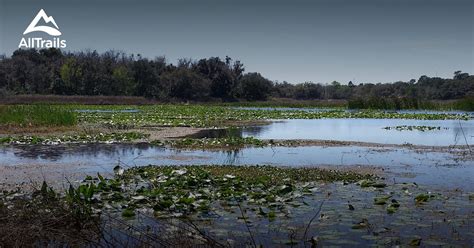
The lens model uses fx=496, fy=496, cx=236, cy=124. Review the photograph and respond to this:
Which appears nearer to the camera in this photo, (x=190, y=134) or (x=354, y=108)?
(x=190, y=134)

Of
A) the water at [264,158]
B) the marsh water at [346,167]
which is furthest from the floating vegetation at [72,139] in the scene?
the water at [264,158]

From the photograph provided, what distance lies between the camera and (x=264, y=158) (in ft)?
53.9

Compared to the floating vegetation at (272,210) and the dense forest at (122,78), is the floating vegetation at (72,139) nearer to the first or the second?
the floating vegetation at (272,210)

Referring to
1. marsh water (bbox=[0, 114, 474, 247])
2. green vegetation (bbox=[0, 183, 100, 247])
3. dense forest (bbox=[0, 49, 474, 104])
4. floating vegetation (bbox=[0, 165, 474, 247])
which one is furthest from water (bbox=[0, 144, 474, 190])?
dense forest (bbox=[0, 49, 474, 104])

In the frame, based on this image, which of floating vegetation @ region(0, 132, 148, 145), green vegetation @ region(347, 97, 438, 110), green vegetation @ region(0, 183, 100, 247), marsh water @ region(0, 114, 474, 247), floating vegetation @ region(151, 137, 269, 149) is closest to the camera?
green vegetation @ region(0, 183, 100, 247)

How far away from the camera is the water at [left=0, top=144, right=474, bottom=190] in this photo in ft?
43.8

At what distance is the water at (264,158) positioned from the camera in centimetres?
1334

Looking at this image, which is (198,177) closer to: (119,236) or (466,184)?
(119,236)

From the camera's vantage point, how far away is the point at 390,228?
751cm

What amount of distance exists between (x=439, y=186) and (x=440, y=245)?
15.5ft

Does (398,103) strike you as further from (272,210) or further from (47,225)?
(47,225)

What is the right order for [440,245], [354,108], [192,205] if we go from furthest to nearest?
[354,108]
[192,205]
[440,245]

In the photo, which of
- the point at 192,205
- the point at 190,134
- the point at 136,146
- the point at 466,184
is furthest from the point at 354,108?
the point at 192,205

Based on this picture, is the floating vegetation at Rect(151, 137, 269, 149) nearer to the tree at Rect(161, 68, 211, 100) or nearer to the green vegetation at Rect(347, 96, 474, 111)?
the green vegetation at Rect(347, 96, 474, 111)
